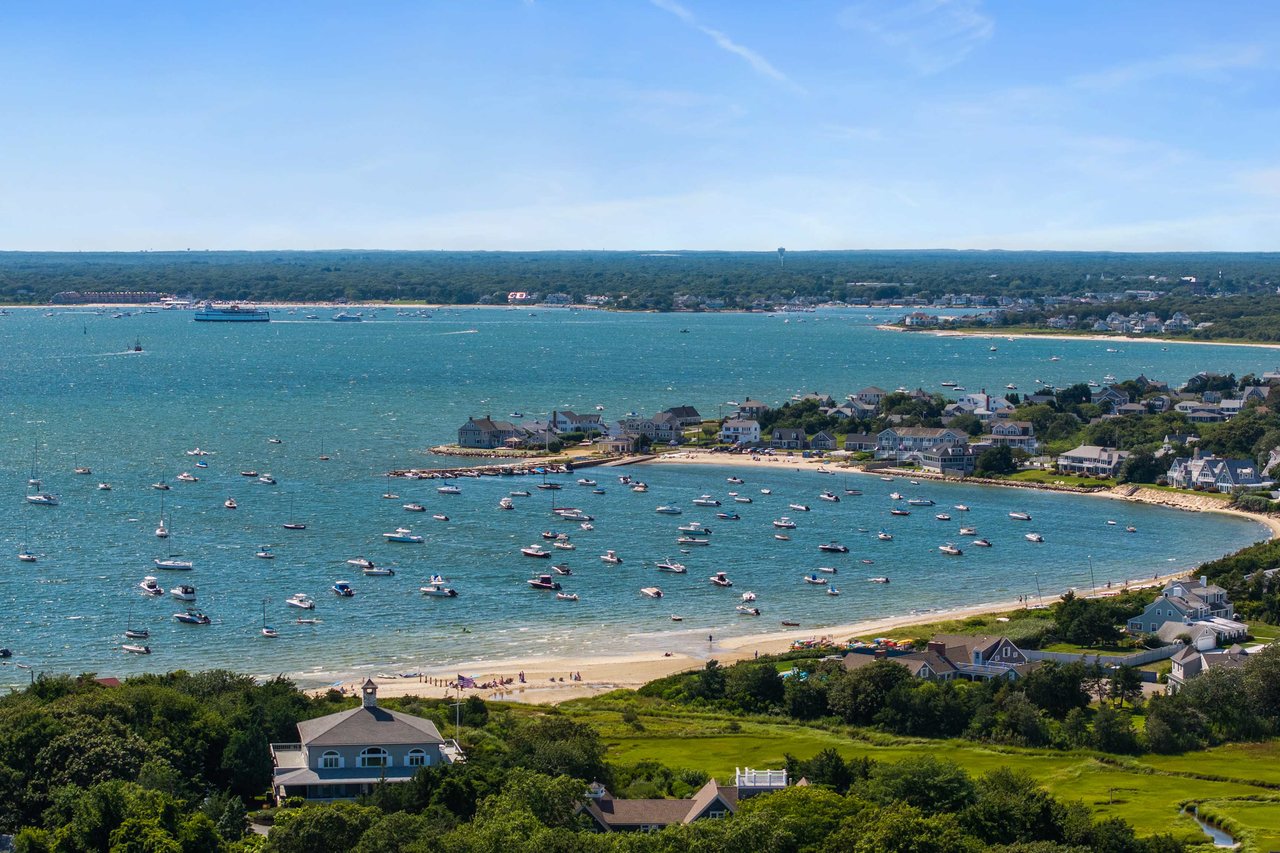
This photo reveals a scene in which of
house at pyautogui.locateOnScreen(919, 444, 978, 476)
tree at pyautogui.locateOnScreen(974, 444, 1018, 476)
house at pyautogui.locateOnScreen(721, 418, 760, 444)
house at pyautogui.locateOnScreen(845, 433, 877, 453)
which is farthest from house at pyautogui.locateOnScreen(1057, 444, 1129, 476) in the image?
house at pyautogui.locateOnScreen(721, 418, 760, 444)

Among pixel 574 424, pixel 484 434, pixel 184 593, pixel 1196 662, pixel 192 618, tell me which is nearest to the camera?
pixel 1196 662

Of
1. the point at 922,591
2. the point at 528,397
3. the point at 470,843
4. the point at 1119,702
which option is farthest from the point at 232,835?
the point at 528,397

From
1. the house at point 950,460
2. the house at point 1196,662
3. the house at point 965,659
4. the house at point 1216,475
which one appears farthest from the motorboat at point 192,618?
the house at point 1216,475

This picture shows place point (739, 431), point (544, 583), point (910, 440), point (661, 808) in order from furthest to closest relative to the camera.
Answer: point (739, 431) → point (910, 440) → point (544, 583) → point (661, 808)

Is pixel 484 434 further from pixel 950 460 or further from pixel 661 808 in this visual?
pixel 661 808

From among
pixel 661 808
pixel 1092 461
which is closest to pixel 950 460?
pixel 1092 461

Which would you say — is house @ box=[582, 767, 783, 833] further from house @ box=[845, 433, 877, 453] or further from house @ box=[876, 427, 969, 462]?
house @ box=[845, 433, 877, 453]

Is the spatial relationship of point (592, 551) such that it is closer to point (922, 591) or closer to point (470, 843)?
point (922, 591)
